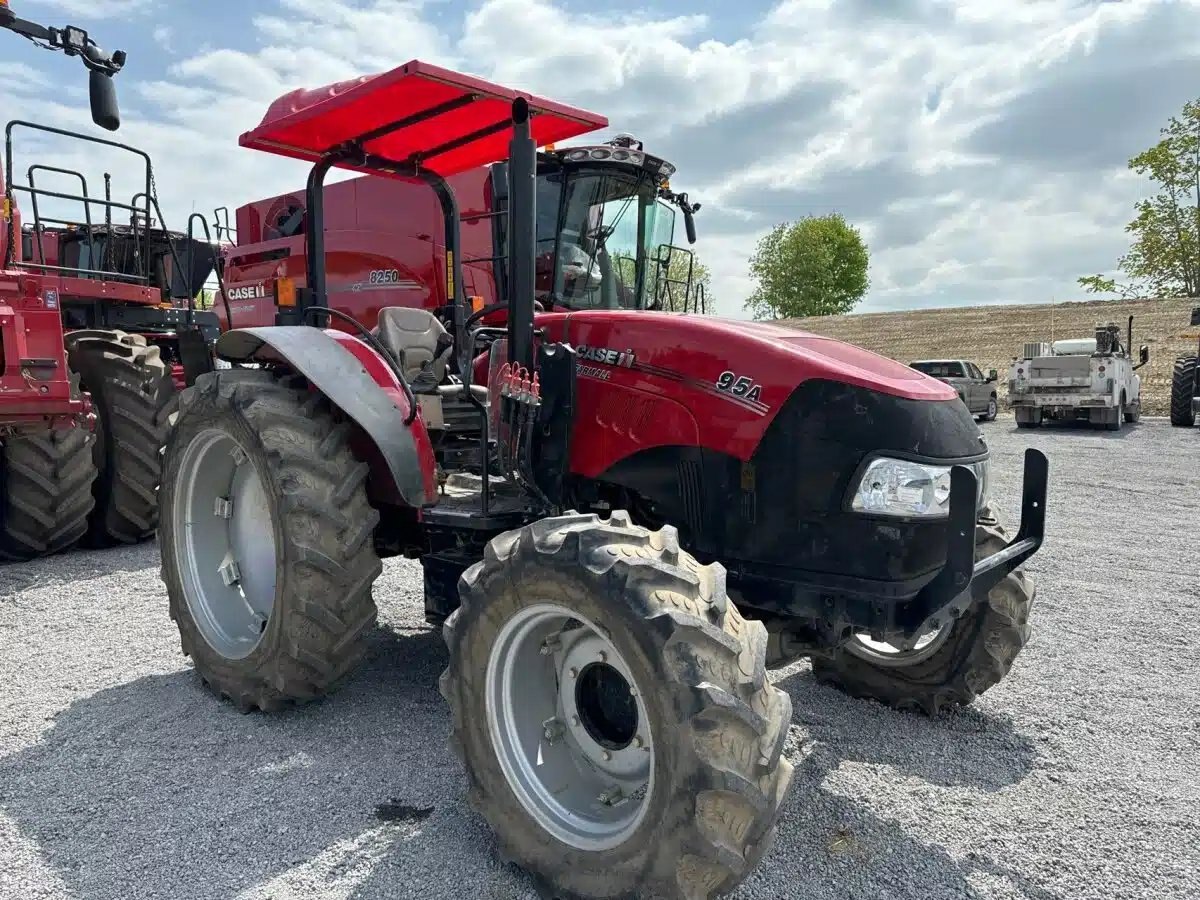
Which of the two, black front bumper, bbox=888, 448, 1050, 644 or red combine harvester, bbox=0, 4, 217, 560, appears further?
red combine harvester, bbox=0, 4, 217, 560

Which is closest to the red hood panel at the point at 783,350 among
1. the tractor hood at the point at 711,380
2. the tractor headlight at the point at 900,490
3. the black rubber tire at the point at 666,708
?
the tractor hood at the point at 711,380

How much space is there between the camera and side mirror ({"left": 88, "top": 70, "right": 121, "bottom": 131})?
202 inches

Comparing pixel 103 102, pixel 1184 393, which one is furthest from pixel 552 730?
pixel 1184 393

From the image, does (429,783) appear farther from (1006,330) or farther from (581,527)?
(1006,330)

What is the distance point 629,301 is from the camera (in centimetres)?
602

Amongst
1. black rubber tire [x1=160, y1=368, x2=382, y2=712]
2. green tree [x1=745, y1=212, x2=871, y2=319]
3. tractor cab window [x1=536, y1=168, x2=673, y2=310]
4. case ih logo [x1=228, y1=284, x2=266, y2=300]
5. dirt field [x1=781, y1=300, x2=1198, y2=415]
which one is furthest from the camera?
green tree [x1=745, y1=212, x2=871, y2=319]

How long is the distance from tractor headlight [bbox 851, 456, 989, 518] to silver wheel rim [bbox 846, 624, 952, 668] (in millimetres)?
1067

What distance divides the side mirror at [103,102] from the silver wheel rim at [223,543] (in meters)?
2.56

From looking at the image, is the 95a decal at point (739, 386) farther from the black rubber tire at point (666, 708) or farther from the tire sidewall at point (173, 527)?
the tire sidewall at point (173, 527)

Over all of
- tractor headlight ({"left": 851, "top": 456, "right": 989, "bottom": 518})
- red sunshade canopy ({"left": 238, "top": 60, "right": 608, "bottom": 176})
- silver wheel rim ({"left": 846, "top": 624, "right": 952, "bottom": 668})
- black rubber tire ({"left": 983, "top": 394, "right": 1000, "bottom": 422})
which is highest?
red sunshade canopy ({"left": 238, "top": 60, "right": 608, "bottom": 176})

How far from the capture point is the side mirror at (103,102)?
512cm

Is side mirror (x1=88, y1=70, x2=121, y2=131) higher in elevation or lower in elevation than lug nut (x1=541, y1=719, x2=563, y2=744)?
higher

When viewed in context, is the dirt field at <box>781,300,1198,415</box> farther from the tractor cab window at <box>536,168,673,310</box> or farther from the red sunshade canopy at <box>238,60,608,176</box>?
the red sunshade canopy at <box>238,60,608,176</box>

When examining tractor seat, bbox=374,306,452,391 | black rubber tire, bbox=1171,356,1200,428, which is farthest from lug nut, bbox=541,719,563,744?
black rubber tire, bbox=1171,356,1200,428
